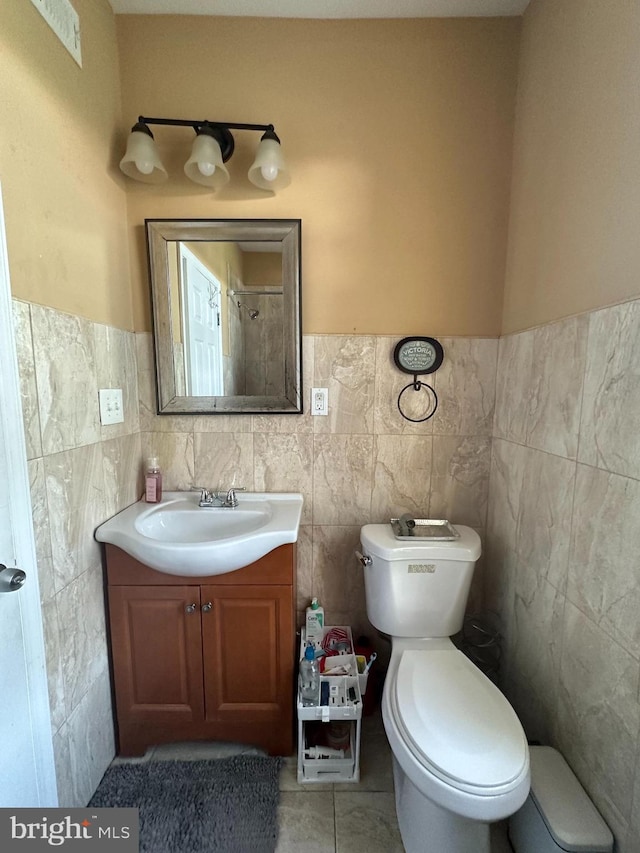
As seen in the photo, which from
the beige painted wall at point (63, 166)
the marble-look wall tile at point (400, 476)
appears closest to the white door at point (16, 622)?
the beige painted wall at point (63, 166)

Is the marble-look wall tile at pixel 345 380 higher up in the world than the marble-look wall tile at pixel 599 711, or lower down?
higher up

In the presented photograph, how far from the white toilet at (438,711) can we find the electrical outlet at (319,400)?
503mm

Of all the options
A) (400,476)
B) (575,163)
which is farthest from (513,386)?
(575,163)

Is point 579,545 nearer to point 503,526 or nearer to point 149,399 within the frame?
point 503,526

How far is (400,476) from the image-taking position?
1452 mm

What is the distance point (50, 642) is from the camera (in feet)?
3.03

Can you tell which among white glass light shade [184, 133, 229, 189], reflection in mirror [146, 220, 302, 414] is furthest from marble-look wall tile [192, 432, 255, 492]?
white glass light shade [184, 133, 229, 189]

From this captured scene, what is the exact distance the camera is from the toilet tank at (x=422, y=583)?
47.6 inches

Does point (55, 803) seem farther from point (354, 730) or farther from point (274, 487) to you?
point (274, 487)

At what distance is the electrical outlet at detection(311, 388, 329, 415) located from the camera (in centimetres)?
142

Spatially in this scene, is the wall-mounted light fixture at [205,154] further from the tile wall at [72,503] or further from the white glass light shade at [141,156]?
the tile wall at [72,503]

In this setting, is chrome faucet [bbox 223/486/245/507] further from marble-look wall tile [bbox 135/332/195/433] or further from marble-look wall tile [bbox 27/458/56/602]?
marble-look wall tile [bbox 27/458/56/602]

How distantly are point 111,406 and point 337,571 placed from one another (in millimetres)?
1086

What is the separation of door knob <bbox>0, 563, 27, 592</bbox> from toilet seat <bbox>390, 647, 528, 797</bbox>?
3.18 feet
